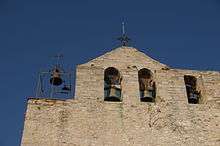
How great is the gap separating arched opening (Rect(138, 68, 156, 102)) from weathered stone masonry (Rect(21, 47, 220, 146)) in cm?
16

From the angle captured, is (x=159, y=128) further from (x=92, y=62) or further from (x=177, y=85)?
(x=92, y=62)

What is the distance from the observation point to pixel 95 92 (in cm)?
1405

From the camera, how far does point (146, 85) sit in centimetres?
1482

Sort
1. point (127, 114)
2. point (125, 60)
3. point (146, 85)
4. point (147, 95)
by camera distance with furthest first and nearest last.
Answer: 1. point (125, 60)
2. point (146, 85)
3. point (147, 95)
4. point (127, 114)

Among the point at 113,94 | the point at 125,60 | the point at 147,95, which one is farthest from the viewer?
the point at 125,60

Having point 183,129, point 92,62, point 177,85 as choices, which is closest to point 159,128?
point 183,129

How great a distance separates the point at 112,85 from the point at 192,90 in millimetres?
2139

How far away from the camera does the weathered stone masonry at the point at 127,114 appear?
12984 millimetres

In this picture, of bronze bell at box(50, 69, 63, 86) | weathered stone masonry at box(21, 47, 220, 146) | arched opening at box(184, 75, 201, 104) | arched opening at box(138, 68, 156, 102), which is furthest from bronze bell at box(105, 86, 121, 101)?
arched opening at box(184, 75, 201, 104)

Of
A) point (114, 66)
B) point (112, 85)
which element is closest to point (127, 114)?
point (112, 85)

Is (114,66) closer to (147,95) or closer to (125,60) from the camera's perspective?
(125,60)

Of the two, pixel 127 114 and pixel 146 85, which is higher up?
pixel 146 85

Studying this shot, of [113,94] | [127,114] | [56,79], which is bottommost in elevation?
[127,114]

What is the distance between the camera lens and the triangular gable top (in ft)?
48.9
